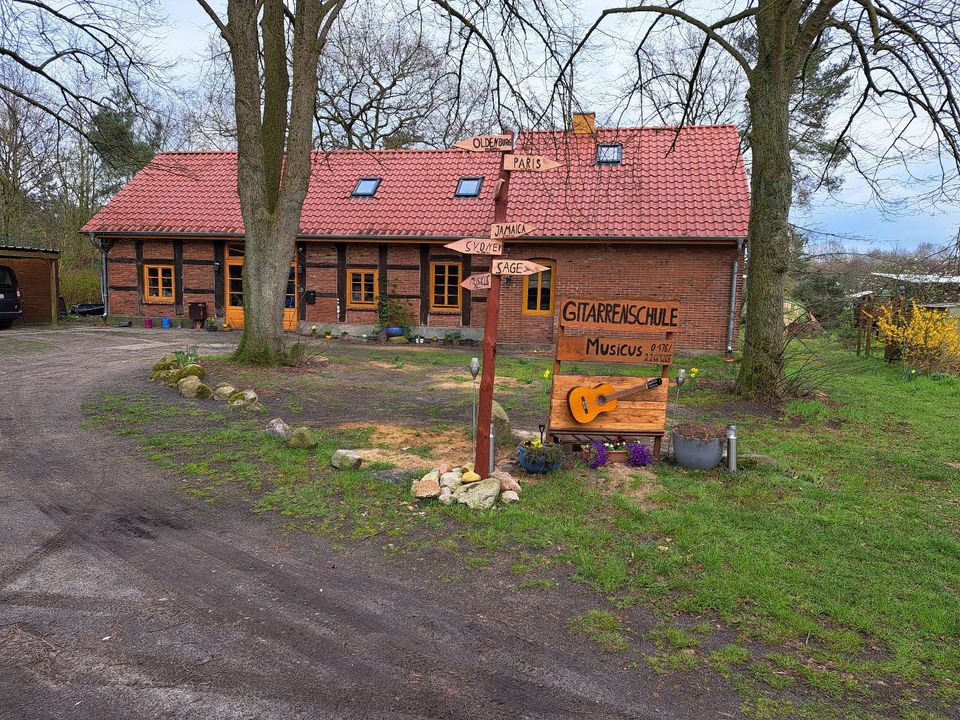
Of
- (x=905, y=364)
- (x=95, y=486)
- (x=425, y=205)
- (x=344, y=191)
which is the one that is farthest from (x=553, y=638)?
(x=344, y=191)

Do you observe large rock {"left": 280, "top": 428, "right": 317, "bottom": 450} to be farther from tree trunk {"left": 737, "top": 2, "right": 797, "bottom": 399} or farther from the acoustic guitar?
tree trunk {"left": 737, "top": 2, "right": 797, "bottom": 399}

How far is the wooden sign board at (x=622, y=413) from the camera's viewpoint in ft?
18.4

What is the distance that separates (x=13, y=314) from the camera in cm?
1541

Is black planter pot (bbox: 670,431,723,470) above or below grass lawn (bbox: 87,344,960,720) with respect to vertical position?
above

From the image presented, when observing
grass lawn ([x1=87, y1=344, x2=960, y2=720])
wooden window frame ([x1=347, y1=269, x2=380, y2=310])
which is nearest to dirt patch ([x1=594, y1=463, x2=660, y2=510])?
grass lawn ([x1=87, y1=344, x2=960, y2=720])

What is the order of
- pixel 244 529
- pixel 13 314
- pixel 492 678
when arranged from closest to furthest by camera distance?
pixel 492 678, pixel 244 529, pixel 13 314

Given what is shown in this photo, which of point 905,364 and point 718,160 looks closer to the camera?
point 905,364

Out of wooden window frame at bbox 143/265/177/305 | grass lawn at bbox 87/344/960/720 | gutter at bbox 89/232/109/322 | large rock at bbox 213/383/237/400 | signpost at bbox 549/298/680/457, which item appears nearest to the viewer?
grass lawn at bbox 87/344/960/720

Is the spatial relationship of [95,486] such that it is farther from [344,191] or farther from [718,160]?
[718,160]

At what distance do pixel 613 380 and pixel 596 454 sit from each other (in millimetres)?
723

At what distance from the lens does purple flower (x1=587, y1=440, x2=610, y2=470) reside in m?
5.42

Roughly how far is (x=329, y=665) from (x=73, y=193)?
28.7 metres

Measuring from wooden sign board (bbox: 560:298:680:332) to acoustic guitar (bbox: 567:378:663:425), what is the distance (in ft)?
1.73

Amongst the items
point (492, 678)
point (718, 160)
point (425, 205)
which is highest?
point (718, 160)
